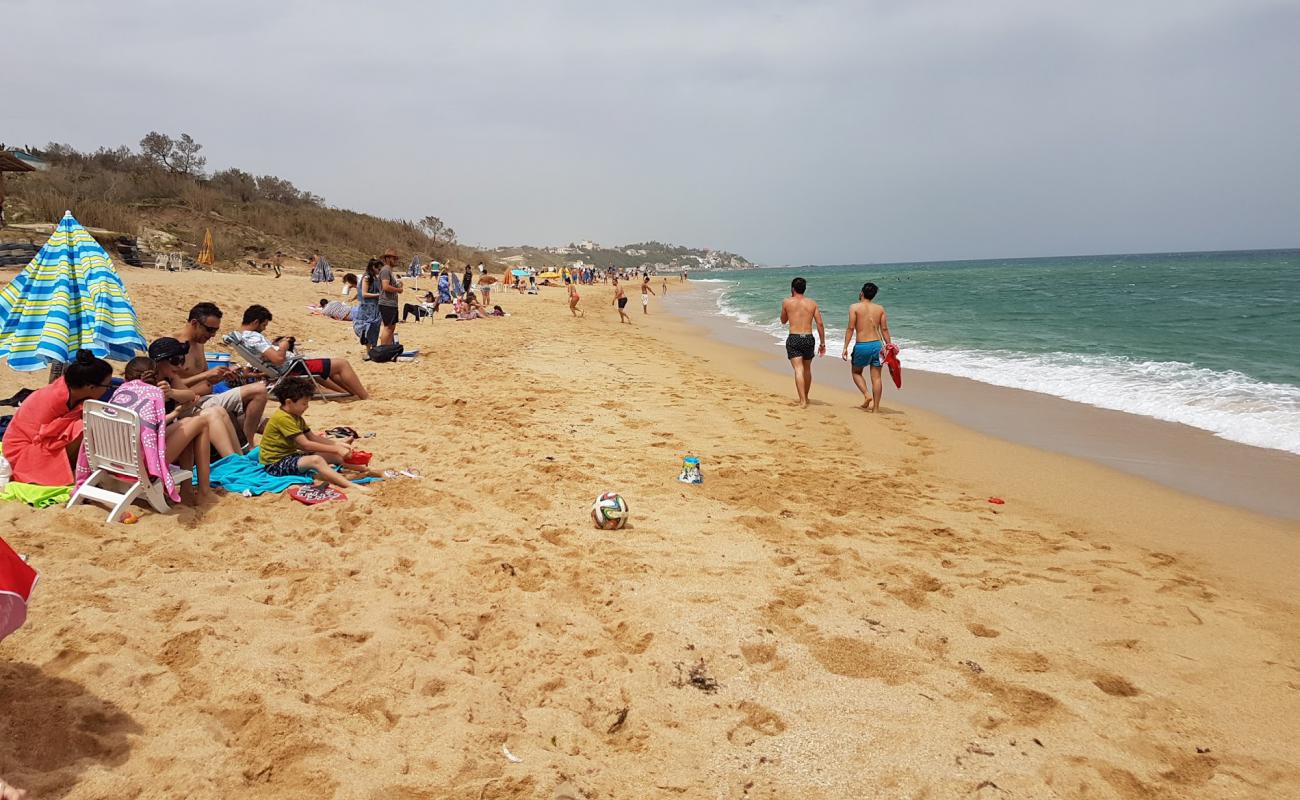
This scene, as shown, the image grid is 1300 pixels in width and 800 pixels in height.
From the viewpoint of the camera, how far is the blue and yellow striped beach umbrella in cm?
494

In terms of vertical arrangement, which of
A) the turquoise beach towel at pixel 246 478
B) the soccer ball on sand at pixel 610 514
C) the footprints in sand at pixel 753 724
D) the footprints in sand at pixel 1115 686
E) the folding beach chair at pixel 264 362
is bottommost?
the footprints in sand at pixel 1115 686

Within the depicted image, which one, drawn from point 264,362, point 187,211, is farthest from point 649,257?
point 264,362

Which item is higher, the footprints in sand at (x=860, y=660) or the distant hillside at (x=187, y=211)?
the distant hillside at (x=187, y=211)

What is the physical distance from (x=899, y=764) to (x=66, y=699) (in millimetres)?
2887

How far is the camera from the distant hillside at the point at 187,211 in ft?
65.8

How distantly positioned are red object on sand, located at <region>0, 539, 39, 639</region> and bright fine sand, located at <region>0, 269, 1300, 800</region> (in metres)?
0.47

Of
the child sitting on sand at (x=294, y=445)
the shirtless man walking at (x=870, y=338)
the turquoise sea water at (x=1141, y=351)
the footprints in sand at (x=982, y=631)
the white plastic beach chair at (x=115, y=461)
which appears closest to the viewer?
the footprints in sand at (x=982, y=631)

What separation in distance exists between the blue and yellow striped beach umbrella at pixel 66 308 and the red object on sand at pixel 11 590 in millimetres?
3937

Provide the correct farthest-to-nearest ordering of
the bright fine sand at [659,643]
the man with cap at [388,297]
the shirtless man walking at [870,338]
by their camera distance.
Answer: the man with cap at [388,297] < the shirtless man walking at [870,338] < the bright fine sand at [659,643]

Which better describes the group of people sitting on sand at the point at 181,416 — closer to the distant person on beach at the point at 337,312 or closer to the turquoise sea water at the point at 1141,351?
the distant person on beach at the point at 337,312

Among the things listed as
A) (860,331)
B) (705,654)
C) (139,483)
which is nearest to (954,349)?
(860,331)

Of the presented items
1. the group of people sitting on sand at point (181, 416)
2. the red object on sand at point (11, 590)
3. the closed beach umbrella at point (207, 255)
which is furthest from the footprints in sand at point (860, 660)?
the closed beach umbrella at point (207, 255)

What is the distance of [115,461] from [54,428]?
0.61 meters

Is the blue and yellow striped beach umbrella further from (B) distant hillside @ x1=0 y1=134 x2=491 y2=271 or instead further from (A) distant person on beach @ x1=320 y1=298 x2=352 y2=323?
(B) distant hillside @ x1=0 y1=134 x2=491 y2=271
